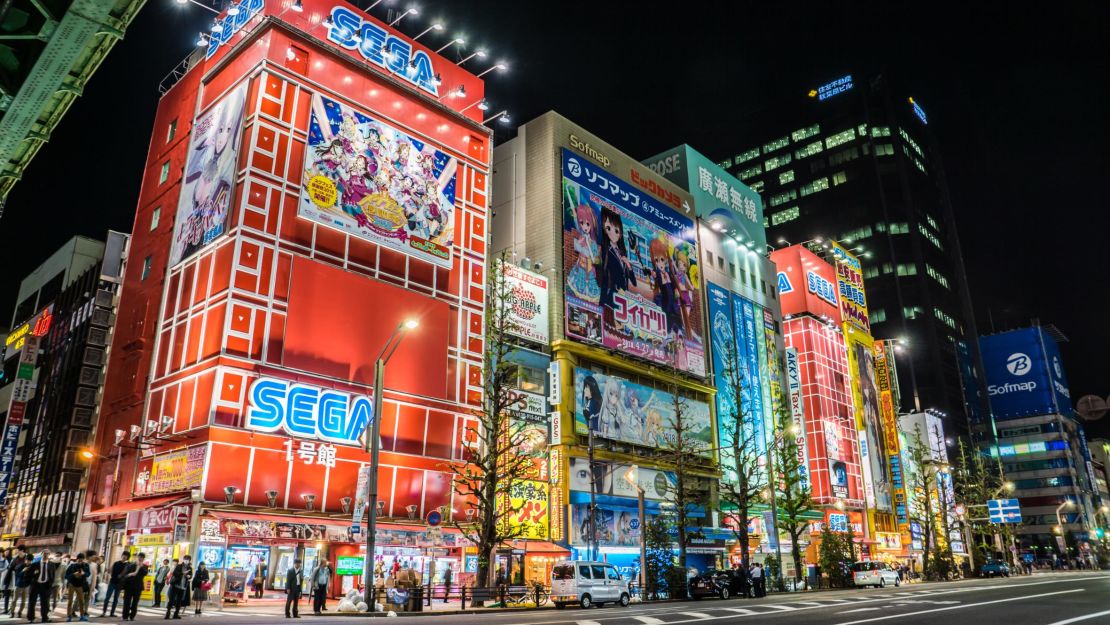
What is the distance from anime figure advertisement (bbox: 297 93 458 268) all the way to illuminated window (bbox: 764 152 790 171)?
376 ft

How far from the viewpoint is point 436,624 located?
766 inches

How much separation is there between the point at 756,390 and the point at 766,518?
10.8 meters

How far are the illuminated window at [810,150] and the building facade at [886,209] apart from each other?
7.7 inches

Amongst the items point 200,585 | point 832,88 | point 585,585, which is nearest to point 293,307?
point 200,585

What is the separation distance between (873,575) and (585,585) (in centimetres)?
3039

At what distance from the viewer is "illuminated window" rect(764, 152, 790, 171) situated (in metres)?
142

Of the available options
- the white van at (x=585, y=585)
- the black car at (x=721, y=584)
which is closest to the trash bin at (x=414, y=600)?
the white van at (x=585, y=585)

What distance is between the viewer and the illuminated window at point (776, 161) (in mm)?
142500

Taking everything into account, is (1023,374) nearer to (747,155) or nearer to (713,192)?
(747,155)

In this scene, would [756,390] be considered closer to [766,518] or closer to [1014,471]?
[766,518]

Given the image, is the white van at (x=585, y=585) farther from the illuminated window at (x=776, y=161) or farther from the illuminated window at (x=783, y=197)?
the illuminated window at (x=776, y=161)

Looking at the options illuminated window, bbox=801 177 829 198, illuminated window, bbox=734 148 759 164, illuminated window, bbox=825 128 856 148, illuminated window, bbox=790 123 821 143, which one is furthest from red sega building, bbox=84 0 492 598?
illuminated window, bbox=734 148 759 164

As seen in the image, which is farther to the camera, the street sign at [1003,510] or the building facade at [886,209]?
the building facade at [886,209]

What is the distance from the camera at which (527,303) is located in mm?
44719
